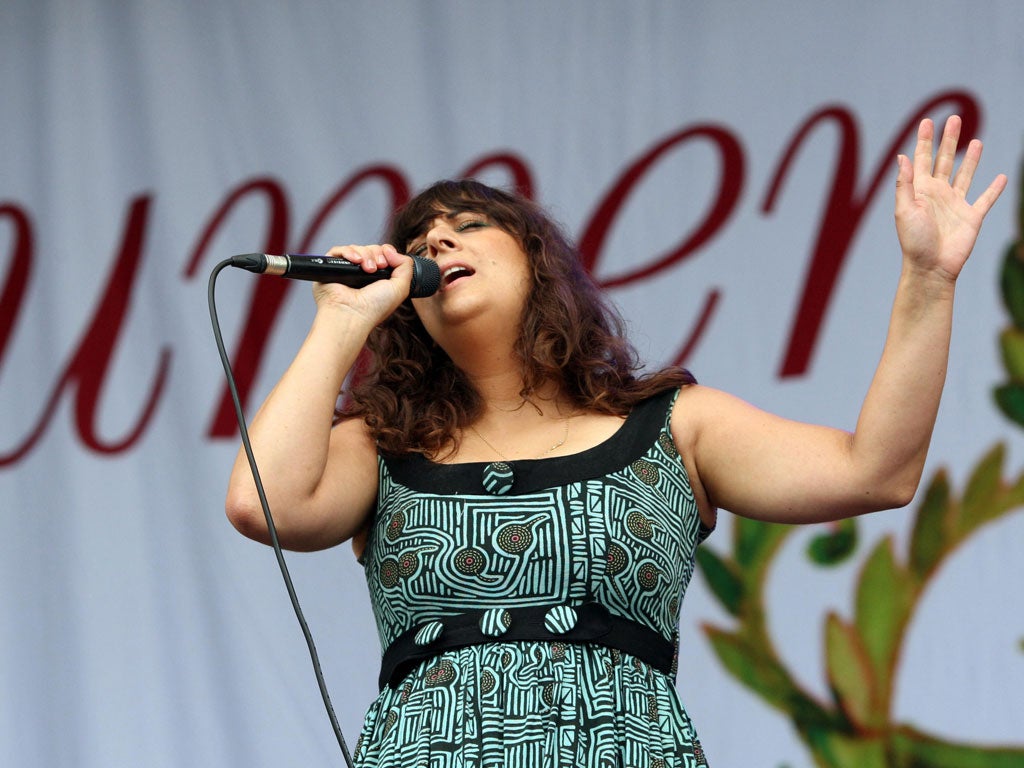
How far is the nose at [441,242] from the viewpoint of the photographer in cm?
186

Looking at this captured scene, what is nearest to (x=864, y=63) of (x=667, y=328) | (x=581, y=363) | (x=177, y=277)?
(x=667, y=328)

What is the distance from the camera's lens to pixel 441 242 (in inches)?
73.3

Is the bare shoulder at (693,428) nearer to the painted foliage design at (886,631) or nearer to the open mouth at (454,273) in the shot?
the open mouth at (454,273)

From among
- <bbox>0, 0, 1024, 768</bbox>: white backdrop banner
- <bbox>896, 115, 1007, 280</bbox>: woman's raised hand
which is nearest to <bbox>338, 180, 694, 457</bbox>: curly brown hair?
<bbox>896, 115, 1007, 280</bbox>: woman's raised hand

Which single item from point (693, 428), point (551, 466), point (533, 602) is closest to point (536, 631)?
point (533, 602)

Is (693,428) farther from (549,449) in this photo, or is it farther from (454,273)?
(454,273)

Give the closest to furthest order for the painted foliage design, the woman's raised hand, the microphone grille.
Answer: the woman's raised hand
the microphone grille
the painted foliage design

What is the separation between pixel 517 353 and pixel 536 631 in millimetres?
401

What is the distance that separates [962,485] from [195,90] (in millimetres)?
1741

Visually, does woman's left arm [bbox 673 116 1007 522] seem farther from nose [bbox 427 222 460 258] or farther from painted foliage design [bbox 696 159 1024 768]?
painted foliage design [bbox 696 159 1024 768]

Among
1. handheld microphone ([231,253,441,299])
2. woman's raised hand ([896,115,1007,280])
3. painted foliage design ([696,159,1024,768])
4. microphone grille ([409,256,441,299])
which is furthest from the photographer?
painted foliage design ([696,159,1024,768])

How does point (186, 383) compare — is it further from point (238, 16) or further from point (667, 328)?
point (667, 328)

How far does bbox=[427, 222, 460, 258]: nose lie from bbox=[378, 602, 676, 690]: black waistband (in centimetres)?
47

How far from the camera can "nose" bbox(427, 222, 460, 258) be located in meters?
1.86
